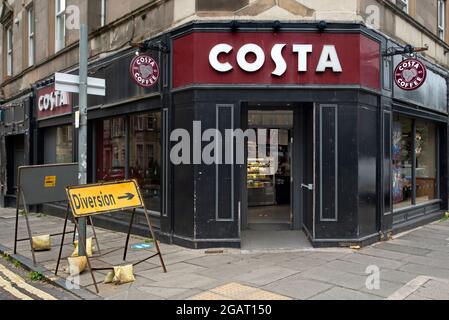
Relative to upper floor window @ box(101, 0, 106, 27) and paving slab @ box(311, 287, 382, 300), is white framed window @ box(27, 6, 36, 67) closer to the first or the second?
upper floor window @ box(101, 0, 106, 27)

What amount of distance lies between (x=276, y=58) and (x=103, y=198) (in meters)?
3.78

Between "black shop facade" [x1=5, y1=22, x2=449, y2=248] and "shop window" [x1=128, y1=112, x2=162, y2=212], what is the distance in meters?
0.04

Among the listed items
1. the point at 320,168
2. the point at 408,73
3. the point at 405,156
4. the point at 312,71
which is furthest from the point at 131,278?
the point at 405,156

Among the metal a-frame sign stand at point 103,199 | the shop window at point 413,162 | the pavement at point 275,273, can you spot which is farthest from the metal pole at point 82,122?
the shop window at point 413,162

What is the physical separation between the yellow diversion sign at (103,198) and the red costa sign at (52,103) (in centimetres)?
642

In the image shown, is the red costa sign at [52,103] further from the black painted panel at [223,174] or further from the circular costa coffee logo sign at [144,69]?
the black painted panel at [223,174]

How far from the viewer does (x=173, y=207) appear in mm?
8250

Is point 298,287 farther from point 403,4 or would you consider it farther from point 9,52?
point 9,52

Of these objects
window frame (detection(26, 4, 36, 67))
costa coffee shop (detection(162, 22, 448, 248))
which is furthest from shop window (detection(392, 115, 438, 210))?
window frame (detection(26, 4, 36, 67))

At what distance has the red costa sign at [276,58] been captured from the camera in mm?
7738

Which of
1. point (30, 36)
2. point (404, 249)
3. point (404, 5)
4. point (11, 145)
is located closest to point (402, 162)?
point (404, 249)

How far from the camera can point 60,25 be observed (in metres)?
13.4

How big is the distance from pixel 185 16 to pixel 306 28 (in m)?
2.21

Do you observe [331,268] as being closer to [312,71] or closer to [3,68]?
[312,71]
